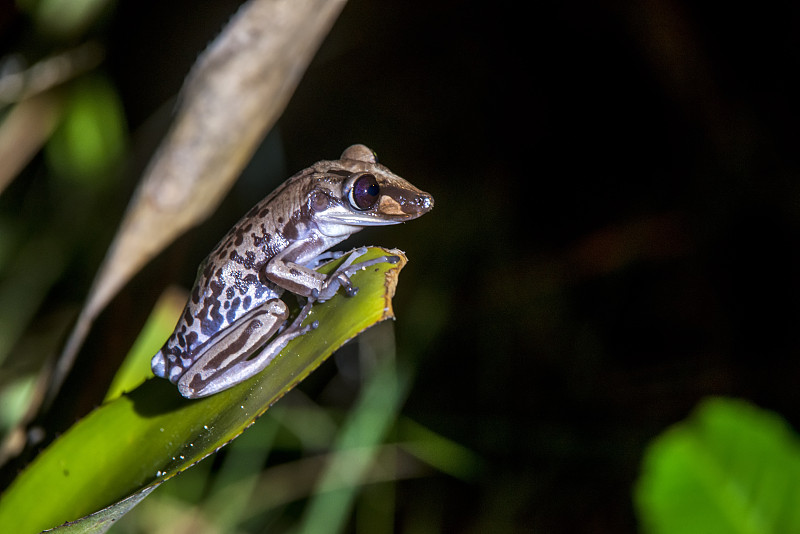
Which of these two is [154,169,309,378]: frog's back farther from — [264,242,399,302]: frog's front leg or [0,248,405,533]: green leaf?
[0,248,405,533]: green leaf

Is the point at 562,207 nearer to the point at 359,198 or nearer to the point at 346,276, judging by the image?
the point at 359,198

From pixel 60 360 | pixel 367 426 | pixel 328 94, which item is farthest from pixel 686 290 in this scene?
pixel 60 360

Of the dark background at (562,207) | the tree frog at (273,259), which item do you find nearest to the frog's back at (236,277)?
the tree frog at (273,259)

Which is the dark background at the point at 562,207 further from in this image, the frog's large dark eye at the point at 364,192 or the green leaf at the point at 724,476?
the frog's large dark eye at the point at 364,192

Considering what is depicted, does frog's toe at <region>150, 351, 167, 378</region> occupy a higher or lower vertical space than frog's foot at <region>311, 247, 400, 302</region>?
lower

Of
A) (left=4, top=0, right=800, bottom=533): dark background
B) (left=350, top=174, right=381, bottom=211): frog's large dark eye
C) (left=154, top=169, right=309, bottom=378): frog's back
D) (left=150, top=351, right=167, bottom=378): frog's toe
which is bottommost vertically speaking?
(left=4, top=0, right=800, bottom=533): dark background

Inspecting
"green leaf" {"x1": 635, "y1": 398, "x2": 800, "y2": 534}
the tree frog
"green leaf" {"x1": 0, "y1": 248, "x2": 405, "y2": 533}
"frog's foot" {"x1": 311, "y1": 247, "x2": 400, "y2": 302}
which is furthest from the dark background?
"green leaf" {"x1": 0, "y1": 248, "x2": 405, "y2": 533}

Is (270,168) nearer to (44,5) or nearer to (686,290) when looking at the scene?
(44,5)
